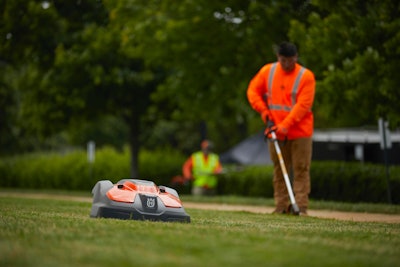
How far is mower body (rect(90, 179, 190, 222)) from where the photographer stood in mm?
8633

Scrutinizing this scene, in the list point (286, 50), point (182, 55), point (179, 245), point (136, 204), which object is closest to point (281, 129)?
point (286, 50)

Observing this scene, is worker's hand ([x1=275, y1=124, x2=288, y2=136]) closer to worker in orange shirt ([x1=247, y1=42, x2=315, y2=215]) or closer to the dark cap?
worker in orange shirt ([x1=247, y1=42, x2=315, y2=215])

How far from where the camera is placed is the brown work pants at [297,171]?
12344 millimetres

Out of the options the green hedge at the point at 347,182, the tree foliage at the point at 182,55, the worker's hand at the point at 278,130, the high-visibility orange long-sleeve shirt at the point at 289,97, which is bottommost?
the green hedge at the point at 347,182

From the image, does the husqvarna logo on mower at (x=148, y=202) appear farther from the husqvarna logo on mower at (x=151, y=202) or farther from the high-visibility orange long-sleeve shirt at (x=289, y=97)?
the high-visibility orange long-sleeve shirt at (x=289, y=97)

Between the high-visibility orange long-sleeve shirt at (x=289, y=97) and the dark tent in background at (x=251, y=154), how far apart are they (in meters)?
21.6

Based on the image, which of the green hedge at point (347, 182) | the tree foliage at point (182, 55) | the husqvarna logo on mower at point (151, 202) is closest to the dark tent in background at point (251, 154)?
the tree foliage at point (182, 55)

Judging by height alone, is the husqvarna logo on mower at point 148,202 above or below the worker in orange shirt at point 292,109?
below

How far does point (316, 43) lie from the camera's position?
16203 millimetres

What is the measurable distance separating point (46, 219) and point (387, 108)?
28.6ft

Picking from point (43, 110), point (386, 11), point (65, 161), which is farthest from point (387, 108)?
point (65, 161)

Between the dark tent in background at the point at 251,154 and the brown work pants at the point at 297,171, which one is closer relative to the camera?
the brown work pants at the point at 297,171

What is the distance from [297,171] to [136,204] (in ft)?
14.2

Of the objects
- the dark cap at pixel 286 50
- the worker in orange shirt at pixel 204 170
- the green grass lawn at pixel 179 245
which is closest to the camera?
the green grass lawn at pixel 179 245
